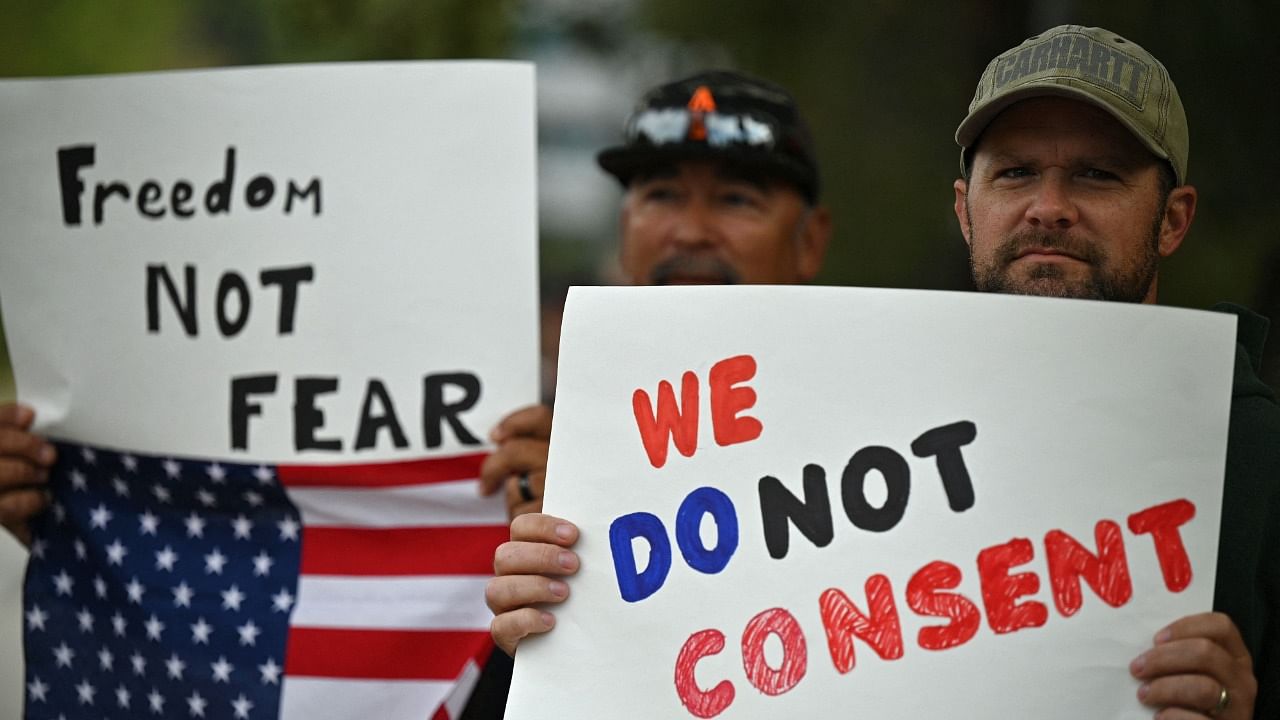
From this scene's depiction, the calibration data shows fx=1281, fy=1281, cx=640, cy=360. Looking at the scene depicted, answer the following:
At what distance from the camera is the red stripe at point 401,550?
2.50 m

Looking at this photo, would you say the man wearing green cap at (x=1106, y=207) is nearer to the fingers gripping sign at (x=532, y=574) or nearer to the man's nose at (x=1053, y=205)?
the man's nose at (x=1053, y=205)

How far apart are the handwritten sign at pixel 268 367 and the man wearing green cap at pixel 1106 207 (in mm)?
978

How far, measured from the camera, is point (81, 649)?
8.55ft

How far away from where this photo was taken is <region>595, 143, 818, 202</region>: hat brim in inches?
113

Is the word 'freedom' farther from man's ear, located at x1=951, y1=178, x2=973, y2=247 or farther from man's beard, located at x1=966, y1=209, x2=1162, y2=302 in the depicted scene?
man's beard, located at x1=966, y1=209, x2=1162, y2=302

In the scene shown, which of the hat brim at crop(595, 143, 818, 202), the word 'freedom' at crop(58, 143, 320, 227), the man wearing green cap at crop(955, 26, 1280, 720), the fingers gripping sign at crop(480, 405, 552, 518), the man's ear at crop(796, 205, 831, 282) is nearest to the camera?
the man wearing green cap at crop(955, 26, 1280, 720)

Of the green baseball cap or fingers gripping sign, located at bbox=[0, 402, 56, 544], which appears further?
fingers gripping sign, located at bbox=[0, 402, 56, 544]

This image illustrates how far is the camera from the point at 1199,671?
1.53m

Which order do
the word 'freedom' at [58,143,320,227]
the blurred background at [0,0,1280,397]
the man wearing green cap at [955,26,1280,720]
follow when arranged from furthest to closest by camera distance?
the blurred background at [0,0,1280,397] → the word 'freedom' at [58,143,320,227] → the man wearing green cap at [955,26,1280,720]

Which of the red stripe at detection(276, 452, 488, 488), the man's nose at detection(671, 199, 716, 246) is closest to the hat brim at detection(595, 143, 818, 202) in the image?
the man's nose at detection(671, 199, 716, 246)

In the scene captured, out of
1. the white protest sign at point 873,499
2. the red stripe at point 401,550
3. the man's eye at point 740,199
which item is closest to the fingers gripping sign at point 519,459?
the red stripe at point 401,550

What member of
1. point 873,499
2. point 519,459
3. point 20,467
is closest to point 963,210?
point 873,499

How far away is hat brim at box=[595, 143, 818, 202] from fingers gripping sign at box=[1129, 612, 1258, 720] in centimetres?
158

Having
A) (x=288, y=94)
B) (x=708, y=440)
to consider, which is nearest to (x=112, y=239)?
(x=288, y=94)
